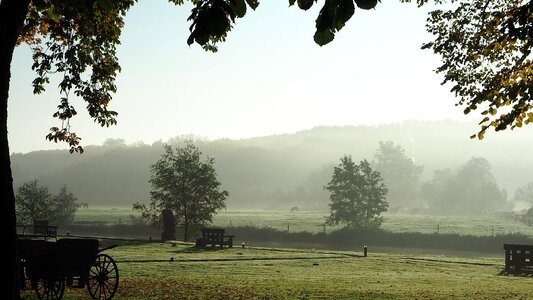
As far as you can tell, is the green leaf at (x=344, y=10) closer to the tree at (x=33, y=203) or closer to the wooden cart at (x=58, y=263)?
the wooden cart at (x=58, y=263)

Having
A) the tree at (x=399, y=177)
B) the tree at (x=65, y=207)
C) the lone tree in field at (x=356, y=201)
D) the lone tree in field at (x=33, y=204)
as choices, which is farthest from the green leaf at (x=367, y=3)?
the tree at (x=399, y=177)

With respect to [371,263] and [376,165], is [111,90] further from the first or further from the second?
[376,165]

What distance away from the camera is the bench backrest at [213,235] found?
38875 millimetres

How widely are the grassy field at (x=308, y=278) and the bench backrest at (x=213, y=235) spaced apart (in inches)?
A: 173

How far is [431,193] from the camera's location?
165875mm

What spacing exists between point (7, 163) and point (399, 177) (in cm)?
17197

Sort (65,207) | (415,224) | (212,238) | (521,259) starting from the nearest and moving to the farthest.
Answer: (521,259) → (212,238) → (65,207) → (415,224)

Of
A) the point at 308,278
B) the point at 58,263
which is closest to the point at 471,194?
the point at 308,278

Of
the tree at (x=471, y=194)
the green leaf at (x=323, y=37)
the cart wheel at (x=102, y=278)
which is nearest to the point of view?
the green leaf at (x=323, y=37)

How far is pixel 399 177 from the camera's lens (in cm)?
17112

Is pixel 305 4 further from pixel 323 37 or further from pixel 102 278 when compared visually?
pixel 102 278

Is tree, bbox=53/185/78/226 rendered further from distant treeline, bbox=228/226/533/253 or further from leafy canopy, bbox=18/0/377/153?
leafy canopy, bbox=18/0/377/153

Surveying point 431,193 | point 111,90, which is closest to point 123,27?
point 111,90

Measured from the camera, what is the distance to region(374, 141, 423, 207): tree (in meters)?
170
